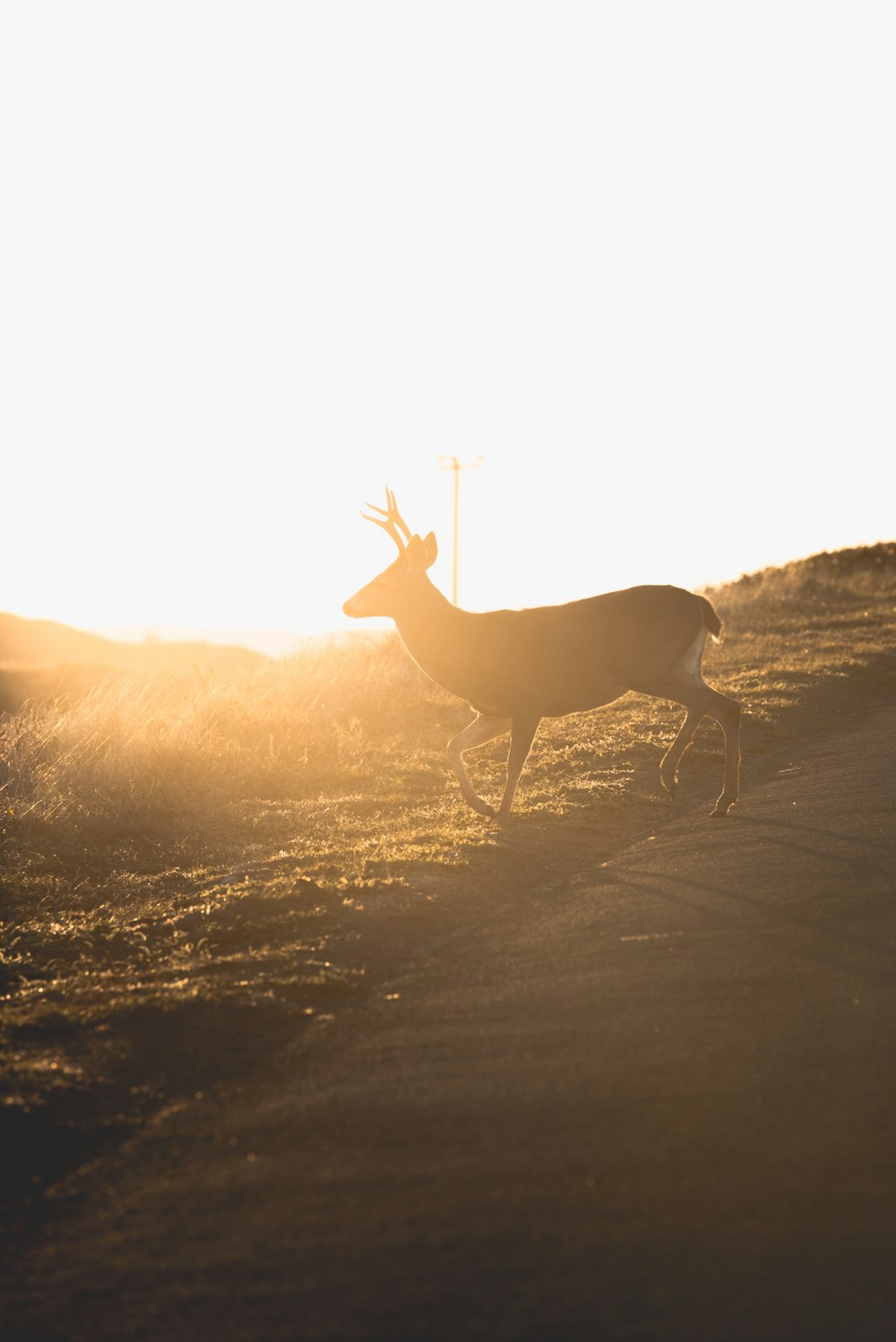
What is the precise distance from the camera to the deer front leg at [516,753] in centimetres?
1022

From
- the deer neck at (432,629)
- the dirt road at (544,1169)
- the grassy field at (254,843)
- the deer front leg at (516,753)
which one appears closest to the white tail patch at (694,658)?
the grassy field at (254,843)

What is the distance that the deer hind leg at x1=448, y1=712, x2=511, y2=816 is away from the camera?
34.6ft

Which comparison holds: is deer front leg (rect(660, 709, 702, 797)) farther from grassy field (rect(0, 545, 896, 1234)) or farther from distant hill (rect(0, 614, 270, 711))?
distant hill (rect(0, 614, 270, 711))

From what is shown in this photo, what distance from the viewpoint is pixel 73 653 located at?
105m

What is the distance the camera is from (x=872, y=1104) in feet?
14.6

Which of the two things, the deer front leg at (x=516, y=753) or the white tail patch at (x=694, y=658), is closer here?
the deer front leg at (x=516, y=753)

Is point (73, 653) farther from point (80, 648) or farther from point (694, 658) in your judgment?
point (694, 658)

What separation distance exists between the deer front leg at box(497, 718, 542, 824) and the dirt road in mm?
3503

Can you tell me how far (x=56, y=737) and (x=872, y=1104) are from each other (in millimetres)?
10731

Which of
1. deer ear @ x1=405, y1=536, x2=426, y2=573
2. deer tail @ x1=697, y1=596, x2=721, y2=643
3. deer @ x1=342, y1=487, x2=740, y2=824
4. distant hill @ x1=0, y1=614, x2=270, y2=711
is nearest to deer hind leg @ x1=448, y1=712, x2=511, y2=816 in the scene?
deer @ x1=342, y1=487, x2=740, y2=824

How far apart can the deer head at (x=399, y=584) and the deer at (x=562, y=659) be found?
2cm

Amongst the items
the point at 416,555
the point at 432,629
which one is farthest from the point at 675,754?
the point at 416,555

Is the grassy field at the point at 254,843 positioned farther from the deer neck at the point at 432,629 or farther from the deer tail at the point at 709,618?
the deer tail at the point at 709,618

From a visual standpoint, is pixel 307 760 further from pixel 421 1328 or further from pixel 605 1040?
pixel 421 1328
